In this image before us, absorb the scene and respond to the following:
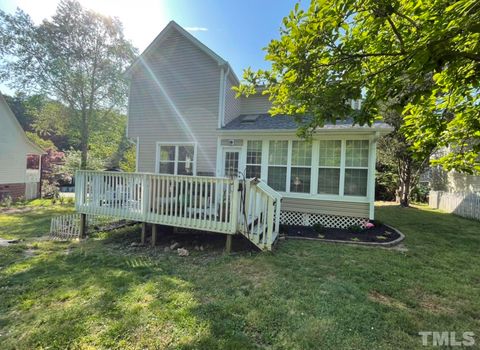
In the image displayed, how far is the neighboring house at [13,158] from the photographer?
560 inches

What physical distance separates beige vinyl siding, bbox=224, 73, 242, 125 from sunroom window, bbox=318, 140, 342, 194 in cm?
371

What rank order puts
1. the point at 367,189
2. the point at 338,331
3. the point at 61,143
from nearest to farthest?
the point at 338,331, the point at 367,189, the point at 61,143

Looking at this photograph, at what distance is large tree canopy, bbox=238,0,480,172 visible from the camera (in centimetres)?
230

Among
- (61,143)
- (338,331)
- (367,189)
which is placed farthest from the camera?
(61,143)

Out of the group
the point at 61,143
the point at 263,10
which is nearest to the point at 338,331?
the point at 263,10

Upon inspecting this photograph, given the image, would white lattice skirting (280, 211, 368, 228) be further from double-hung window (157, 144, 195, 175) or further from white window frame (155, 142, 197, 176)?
double-hung window (157, 144, 195, 175)

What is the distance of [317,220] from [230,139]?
4114mm

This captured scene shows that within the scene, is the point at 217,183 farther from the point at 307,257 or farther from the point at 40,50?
the point at 40,50

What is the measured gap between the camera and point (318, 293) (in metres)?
3.42

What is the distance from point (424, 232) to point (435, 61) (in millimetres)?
7545

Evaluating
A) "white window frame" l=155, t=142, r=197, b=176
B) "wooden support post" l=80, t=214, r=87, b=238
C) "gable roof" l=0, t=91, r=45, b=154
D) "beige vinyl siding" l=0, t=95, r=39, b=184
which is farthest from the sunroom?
"gable roof" l=0, t=91, r=45, b=154

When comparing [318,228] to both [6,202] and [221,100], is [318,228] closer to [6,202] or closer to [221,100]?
[221,100]

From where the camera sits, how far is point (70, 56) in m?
15.1

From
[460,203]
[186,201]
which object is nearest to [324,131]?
[186,201]
